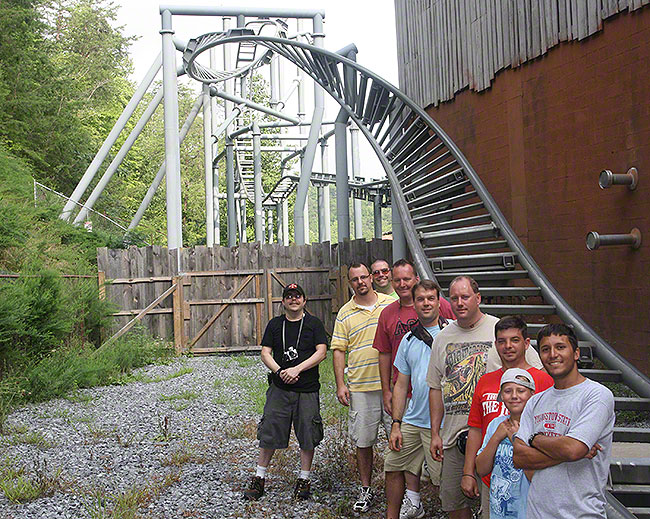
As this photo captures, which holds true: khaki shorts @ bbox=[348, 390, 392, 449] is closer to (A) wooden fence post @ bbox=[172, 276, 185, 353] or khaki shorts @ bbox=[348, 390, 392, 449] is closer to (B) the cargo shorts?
(B) the cargo shorts

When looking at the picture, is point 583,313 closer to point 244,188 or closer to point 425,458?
point 425,458

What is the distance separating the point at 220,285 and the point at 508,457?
38.2 ft

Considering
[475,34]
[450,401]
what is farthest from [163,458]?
[475,34]

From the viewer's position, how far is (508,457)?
3295 millimetres

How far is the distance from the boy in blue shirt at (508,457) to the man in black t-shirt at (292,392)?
2.42 meters

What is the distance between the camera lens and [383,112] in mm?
12852

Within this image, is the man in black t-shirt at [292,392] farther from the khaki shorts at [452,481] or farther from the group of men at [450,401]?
the khaki shorts at [452,481]

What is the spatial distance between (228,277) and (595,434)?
1212cm

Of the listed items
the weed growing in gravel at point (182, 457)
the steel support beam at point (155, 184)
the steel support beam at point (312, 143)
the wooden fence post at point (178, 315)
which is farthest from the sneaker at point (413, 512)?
the steel support beam at point (155, 184)

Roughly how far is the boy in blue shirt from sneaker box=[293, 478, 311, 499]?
253 cm

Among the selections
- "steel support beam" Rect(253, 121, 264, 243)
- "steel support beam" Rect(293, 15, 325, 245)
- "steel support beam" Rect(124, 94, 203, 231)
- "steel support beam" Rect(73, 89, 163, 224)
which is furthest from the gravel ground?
"steel support beam" Rect(253, 121, 264, 243)

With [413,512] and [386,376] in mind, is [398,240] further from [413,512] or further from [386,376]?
[413,512]

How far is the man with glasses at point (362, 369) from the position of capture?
546 cm

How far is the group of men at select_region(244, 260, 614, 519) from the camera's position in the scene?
2934 millimetres
